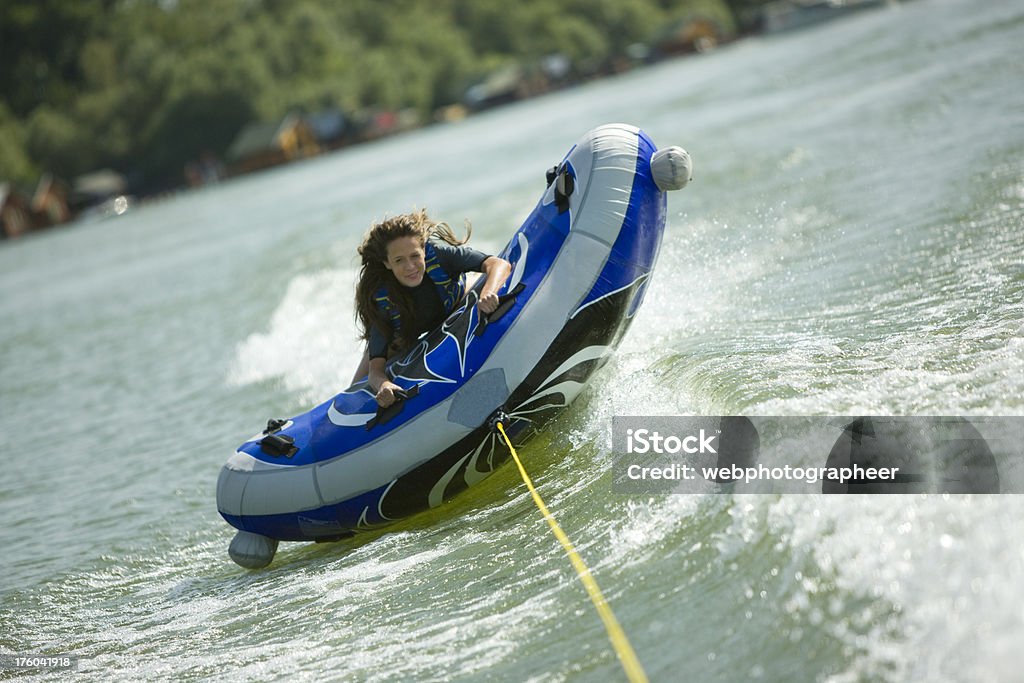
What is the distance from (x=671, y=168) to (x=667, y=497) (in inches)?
67.7

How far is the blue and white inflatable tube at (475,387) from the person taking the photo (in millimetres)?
4934

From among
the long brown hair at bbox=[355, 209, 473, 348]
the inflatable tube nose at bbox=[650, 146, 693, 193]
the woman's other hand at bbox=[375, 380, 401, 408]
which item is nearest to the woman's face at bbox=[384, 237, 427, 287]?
the long brown hair at bbox=[355, 209, 473, 348]

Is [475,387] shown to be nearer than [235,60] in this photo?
Yes

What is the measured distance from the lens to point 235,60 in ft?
222

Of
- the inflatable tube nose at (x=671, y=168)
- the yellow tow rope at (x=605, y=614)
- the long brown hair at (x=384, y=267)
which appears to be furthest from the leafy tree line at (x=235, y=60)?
the yellow tow rope at (x=605, y=614)

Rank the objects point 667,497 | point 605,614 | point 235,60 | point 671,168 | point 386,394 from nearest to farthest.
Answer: point 605,614 → point 667,497 → point 386,394 → point 671,168 → point 235,60

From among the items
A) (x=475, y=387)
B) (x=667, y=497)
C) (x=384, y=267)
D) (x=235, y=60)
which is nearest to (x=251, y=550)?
(x=475, y=387)

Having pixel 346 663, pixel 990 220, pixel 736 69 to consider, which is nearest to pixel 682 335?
pixel 990 220

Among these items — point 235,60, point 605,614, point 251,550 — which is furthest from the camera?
point 235,60

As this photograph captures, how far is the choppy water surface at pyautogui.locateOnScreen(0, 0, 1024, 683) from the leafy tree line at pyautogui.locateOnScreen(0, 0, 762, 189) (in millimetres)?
57244

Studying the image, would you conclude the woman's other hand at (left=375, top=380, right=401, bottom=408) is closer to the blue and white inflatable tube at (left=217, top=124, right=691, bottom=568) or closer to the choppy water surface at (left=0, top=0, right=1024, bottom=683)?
the blue and white inflatable tube at (left=217, top=124, right=691, bottom=568)

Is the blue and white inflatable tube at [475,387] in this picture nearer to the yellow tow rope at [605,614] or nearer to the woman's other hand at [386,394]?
the woman's other hand at [386,394]

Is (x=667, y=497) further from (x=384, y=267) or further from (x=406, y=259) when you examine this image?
(x=384, y=267)

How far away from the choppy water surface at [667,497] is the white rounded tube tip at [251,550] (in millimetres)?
100
